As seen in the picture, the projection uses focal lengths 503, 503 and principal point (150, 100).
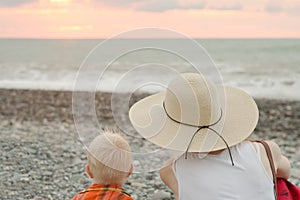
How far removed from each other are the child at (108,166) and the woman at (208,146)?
177 mm

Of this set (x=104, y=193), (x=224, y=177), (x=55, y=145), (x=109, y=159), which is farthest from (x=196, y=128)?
(x=55, y=145)

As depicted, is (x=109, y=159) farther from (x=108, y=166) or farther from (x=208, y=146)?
(x=208, y=146)

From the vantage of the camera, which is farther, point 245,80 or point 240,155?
point 245,80

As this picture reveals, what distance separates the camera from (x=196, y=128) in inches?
94.0

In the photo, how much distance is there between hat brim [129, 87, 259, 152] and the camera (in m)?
2.36

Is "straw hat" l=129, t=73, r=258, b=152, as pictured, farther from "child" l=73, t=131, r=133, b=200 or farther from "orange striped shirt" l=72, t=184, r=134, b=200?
"orange striped shirt" l=72, t=184, r=134, b=200

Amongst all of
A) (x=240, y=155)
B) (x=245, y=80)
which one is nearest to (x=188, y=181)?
(x=240, y=155)

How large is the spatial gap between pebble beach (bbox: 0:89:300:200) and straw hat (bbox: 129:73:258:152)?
1.75 meters

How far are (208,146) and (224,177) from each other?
0.16m

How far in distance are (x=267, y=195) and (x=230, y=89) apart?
608 millimetres

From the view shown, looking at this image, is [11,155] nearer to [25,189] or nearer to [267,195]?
[25,189]

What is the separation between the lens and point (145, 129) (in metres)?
2.59

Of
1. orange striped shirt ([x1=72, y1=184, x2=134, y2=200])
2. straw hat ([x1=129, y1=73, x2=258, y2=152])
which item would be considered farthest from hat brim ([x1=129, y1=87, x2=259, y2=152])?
orange striped shirt ([x1=72, y1=184, x2=134, y2=200])

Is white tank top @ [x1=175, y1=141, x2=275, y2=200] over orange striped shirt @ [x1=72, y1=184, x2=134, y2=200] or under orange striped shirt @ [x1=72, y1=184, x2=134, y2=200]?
over
